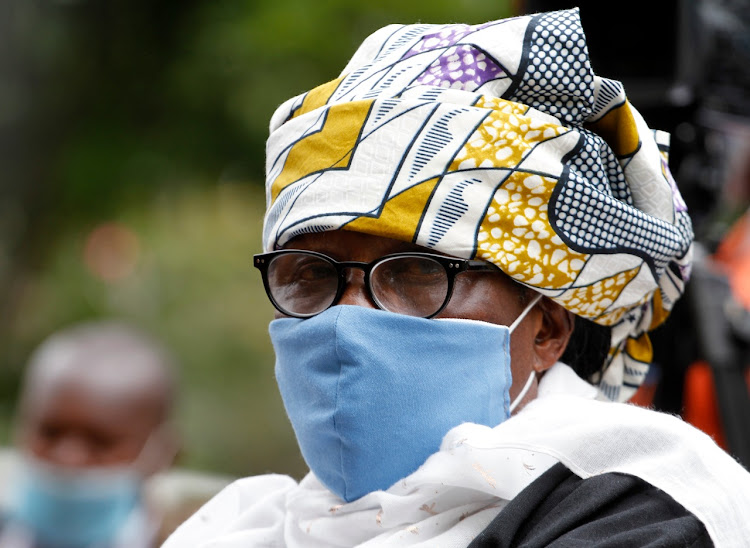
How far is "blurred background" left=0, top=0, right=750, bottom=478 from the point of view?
25.4 ft

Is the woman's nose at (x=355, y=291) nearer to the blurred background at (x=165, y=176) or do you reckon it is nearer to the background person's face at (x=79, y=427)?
the background person's face at (x=79, y=427)

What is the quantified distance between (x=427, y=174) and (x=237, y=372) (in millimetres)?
7021

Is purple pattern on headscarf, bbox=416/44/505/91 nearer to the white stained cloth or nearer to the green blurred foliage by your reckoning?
the white stained cloth

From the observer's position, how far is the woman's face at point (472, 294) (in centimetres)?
188

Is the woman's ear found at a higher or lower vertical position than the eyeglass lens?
lower

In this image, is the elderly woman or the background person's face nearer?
the elderly woman

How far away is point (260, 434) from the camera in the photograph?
8516 mm

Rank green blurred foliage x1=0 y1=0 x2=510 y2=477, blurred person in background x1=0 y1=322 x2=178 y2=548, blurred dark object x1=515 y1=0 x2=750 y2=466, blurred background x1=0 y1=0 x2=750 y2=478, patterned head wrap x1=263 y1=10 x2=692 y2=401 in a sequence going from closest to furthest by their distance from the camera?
patterned head wrap x1=263 y1=10 x2=692 y2=401
blurred dark object x1=515 y1=0 x2=750 y2=466
blurred person in background x1=0 y1=322 x2=178 y2=548
blurred background x1=0 y1=0 x2=750 y2=478
green blurred foliage x1=0 y1=0 x2=510 y2=477

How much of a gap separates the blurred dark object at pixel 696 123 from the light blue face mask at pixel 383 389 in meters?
1.32

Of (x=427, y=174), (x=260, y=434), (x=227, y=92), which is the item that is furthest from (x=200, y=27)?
(x=427, y=174)

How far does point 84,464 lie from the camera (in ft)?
14.8

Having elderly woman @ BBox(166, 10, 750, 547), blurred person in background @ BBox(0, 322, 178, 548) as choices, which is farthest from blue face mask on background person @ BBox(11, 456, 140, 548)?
elderly woman @ BBox(166, 10, 750, 547)

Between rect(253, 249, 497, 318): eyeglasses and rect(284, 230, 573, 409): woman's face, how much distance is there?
2 centimetres

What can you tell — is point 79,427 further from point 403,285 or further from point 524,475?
point 524,475
